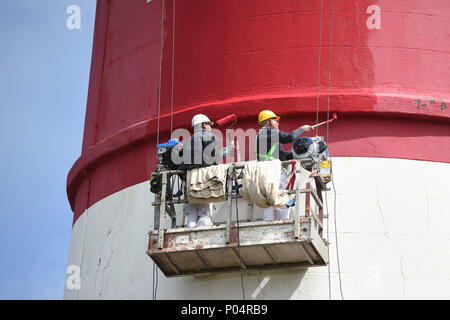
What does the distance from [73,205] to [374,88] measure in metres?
6.01

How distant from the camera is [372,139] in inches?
613

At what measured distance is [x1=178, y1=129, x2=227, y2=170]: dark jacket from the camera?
14.4m

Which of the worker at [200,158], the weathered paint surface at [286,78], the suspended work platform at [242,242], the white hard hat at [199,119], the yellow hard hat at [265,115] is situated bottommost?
the suspended work platform at [242,242]

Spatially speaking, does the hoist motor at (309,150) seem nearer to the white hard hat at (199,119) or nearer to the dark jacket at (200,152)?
the dark jacket at (200,152)

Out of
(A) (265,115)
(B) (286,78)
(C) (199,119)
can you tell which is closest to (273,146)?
(A) (265,115)

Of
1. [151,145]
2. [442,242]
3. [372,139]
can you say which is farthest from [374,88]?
[151,145]

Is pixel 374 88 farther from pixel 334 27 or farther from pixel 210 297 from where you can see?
pixel 210 297

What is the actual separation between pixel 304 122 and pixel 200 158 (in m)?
2.06

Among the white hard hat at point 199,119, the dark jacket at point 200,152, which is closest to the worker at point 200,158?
the dark jacket at point 200,152

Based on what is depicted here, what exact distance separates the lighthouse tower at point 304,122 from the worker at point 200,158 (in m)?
0.88

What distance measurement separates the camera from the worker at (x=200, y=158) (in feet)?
47.4

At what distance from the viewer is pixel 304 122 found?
15.8m

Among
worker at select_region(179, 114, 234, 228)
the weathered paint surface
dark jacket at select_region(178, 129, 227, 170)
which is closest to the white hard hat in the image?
worker at select_region(179, 114, 234, 228)

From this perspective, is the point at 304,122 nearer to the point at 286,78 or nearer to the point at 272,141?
the point at 286,78
